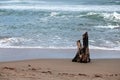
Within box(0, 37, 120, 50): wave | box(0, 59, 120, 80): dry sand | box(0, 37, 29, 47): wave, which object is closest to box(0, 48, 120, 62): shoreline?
box(0, 37, 120, 50): wave

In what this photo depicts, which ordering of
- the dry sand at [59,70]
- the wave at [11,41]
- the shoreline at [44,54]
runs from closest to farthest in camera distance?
the dry sand at [59,70] → the shoreline at [44,54] → the wave at [11,41]

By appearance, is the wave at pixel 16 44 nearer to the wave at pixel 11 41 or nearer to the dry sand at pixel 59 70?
the wave at pixel 11 41

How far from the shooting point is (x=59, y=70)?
9.74 metres

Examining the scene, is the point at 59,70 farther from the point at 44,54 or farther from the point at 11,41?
the point at 11,41

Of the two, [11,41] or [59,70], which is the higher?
[59,70]

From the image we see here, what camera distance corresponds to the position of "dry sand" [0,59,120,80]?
8727mm

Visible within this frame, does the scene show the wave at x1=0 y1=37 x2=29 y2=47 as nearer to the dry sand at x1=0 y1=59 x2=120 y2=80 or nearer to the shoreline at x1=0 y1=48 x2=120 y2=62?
the shoreline at x1=0 y1=48 x2=120 y2=62

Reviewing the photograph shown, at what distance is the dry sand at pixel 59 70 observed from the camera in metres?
8.73

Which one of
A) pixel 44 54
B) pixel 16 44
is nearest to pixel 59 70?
pixel 44 54

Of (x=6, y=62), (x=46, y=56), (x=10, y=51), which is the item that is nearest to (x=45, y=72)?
(x=6, y=62)

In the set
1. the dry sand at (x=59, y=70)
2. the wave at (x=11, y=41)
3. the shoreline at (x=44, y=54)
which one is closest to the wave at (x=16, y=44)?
the wave at (x=11, y=41)

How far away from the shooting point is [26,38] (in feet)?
53.9

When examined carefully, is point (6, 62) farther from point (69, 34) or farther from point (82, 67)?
point (69, 34)

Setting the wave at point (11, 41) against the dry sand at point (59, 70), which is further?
the wave at point (11, 41)
